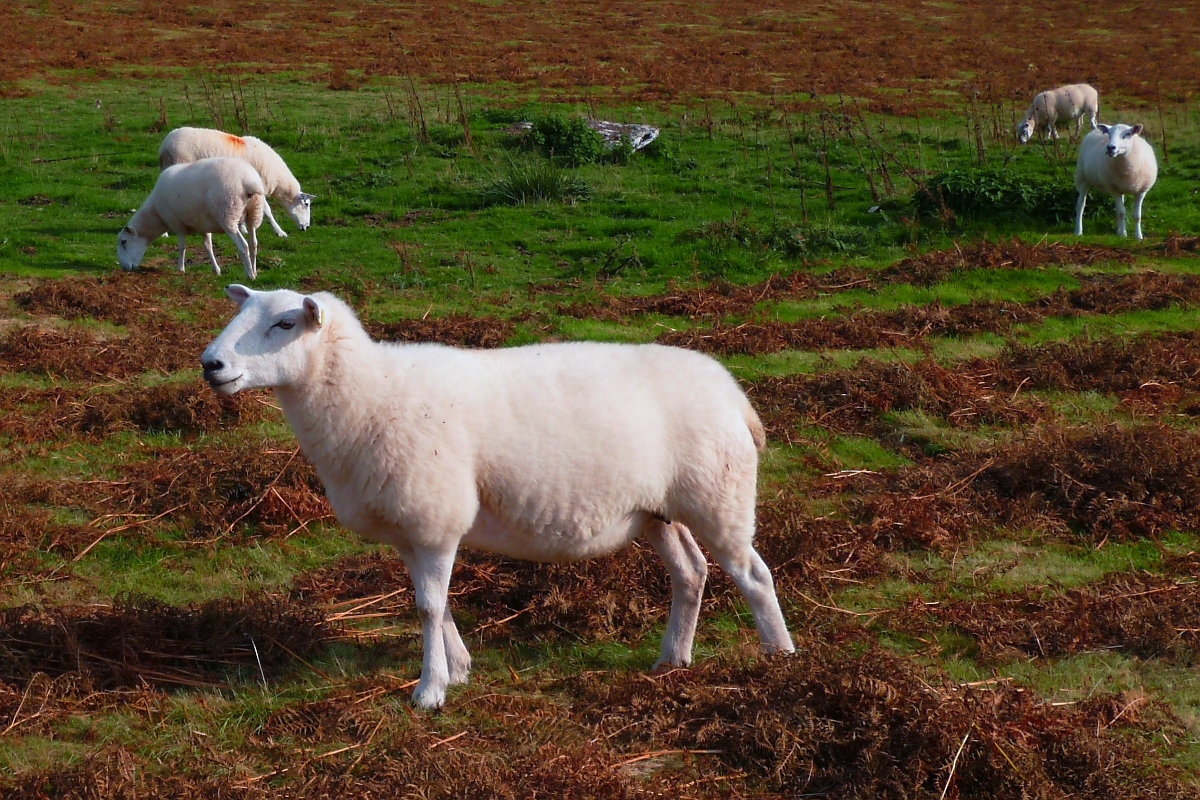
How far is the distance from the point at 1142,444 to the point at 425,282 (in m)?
8.21

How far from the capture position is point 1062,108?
24.7 metres

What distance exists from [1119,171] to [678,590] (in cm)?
1265

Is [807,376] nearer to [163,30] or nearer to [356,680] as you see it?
[356,680]

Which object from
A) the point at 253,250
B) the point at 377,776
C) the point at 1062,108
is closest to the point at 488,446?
the point at 377,776

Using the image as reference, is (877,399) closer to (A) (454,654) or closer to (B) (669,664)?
(B) (669,664)

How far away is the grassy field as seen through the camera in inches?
176

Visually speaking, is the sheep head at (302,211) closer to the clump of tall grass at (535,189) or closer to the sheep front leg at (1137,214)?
the clump of tall grass at (535,189)

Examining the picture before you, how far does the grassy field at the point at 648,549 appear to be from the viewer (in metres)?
4.46

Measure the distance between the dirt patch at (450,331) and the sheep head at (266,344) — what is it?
17.7 feet

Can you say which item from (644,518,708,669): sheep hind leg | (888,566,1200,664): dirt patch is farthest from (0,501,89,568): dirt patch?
(888,566,1200,664): dirt patch

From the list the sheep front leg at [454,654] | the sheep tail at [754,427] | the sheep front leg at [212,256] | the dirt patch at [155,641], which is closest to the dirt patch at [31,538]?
the dirt patch at [155,641]

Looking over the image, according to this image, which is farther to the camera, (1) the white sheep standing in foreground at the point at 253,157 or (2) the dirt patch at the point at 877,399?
(1) the white sheep standing in foreground at the point at 253,157

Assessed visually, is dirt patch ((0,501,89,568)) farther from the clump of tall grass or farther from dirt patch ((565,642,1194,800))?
the clump of tall grass

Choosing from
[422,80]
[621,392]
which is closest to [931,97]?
[422,80]
